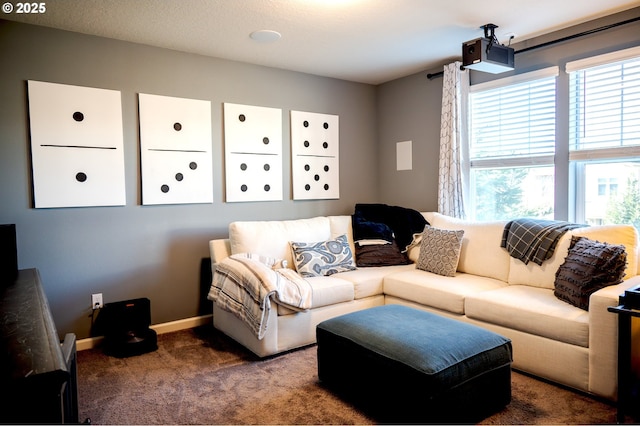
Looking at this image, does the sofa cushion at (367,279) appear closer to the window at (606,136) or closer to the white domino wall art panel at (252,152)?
the white domino wall art panel at (252,152)

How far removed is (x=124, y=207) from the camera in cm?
352

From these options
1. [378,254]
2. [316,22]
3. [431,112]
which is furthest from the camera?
[431,112]

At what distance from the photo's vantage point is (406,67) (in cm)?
445

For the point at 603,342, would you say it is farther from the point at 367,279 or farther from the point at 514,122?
the point at 514,122

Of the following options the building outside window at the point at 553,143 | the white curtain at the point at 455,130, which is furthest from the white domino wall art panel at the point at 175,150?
the building outside window at the point at 553,143

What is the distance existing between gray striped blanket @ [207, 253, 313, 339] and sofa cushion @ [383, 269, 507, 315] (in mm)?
833

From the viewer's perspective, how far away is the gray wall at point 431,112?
322 centimetres

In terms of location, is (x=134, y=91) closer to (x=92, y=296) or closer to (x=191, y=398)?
(x=92, y=296)

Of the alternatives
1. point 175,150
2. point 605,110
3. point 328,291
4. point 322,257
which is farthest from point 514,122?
point 175,150

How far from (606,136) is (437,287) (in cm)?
173

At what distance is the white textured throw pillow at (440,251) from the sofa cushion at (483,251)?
0.10 metres

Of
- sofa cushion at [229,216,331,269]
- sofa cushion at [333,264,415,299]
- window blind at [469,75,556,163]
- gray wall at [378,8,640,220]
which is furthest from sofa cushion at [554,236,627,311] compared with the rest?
sofa cushion at [229,216,331,269]

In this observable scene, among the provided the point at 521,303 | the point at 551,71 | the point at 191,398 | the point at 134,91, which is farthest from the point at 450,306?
the point at 134,91

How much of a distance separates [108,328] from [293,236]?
168cm
